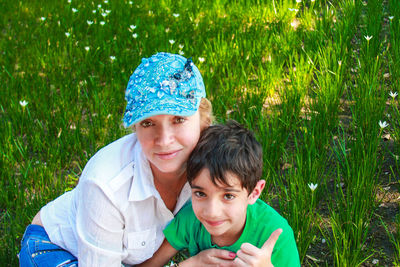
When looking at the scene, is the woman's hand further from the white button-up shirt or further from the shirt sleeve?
the shirt sleeve

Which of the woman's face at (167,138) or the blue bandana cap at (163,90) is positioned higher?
the blue bandana cap at (163,90)

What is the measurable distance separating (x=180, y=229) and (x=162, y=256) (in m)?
0.22

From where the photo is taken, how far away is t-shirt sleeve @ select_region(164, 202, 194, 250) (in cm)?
218

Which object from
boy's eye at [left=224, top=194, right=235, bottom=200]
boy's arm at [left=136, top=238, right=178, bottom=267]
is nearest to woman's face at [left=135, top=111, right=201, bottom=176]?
boy's eye at [left=224, top=194, right=235, bottom=200]

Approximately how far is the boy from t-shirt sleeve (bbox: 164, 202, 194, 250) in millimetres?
186

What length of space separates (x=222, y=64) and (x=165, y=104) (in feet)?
6.26

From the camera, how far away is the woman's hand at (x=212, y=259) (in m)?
2.03

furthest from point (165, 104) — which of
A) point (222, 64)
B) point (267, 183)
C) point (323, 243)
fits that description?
point (222, 64)

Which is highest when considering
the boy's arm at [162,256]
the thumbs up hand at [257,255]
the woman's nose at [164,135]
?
the woman's nose at [164,135]

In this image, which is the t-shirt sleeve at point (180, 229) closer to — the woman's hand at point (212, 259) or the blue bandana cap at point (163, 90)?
the woman's hand at point (212, 259)

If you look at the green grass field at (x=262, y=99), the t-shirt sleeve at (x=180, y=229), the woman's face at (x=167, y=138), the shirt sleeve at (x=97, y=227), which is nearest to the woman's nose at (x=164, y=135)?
the woman's face at (x=167, y=138)

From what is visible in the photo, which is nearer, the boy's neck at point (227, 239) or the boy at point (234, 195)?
the boy at point (234, 195)

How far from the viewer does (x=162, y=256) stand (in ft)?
Result: 7.55

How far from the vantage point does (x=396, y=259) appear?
7.00ft
